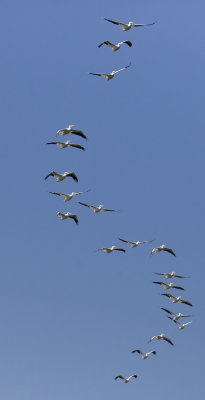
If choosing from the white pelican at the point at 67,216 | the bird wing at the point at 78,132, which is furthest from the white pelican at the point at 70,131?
the white pelican at the point at 67,216

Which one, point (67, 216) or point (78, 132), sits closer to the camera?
point (78, 132)

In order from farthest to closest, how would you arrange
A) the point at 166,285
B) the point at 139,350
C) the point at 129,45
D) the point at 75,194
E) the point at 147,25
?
the point at 139,350 → the point at 166,285 → the point at 75,194 → the point at 129,45 → the point at 147,25

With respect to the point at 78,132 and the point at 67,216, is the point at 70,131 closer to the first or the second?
the point at 78,132

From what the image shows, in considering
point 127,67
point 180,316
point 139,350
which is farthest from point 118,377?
point 127,67

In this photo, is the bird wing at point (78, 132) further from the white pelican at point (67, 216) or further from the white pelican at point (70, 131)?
the white pelican at point (67, 216)

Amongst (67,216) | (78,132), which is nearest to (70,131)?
(78,132)

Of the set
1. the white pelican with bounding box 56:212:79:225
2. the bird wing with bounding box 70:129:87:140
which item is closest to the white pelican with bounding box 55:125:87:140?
the bird wing with bounding box 70:129:87:140

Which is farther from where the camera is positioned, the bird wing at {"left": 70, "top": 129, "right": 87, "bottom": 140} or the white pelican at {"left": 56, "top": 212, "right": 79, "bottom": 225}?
the white pelican at {"left": 56, "top": 212, "right": 79, "bottom": 225}

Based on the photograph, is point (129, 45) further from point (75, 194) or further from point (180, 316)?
A: point (180, 316)

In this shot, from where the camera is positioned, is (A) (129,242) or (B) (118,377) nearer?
(A) (129,242)

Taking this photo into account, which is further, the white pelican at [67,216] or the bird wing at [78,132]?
the white pelican at [67,216]

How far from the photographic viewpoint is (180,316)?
3595 inches

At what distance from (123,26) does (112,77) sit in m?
4.03

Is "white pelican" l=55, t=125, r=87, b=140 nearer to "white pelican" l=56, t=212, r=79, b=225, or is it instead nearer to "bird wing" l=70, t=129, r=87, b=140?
"bird wing" l=70, t=129, r=87, b=140
